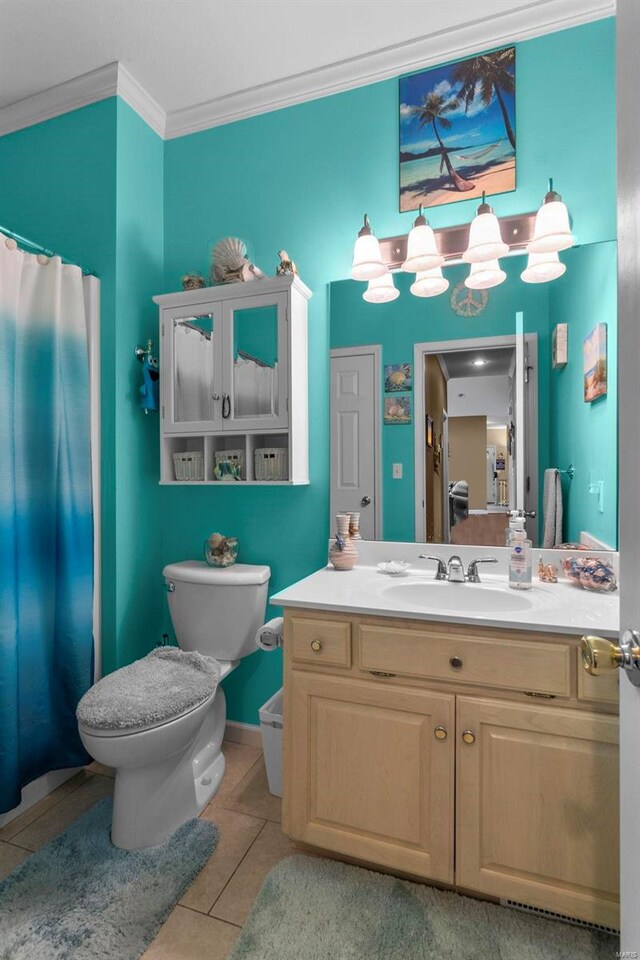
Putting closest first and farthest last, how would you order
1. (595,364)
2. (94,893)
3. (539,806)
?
1. (539,806)
2. (94,893)
3. (595,364)

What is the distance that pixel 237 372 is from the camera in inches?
77.7

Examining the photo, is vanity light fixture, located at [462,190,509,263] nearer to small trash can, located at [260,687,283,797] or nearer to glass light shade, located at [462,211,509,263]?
glass light shade, located at [462,211,509,263]

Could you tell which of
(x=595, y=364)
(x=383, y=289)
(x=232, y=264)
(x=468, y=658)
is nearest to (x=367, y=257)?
(x=383, y=289)

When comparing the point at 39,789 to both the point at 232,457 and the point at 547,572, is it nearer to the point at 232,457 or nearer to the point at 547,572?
the point at 232,457

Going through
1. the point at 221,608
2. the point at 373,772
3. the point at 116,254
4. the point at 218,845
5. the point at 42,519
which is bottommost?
the point at 218,845

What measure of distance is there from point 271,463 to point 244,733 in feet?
4.02

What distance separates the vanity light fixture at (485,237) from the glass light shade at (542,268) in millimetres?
97

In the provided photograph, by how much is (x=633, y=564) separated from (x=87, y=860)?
175 centimetres

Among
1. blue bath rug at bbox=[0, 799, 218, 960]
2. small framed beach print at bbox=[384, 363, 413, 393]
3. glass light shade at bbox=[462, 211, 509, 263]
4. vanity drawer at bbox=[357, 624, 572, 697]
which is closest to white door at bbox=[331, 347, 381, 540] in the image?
small framed beach print at bbox=[384, 363, 413, 393]

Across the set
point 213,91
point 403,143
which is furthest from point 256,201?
point 403,143

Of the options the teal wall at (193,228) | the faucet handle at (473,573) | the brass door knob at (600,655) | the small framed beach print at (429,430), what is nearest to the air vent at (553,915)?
the faucet handle at (473,573)

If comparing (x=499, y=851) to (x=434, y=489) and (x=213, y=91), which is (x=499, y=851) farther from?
(x=213, y=91)

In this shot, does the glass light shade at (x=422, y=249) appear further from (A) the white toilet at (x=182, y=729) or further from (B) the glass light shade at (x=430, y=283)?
(A) the white toilet at (x=182, y=729)

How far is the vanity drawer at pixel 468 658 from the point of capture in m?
1.20
